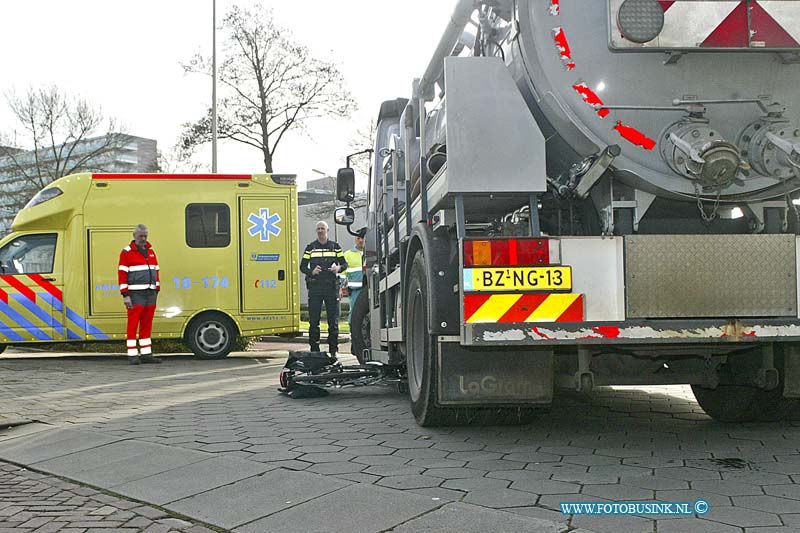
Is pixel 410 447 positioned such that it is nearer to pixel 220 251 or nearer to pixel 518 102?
pixel 518 102

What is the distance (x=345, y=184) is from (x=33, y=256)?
5.73 meters

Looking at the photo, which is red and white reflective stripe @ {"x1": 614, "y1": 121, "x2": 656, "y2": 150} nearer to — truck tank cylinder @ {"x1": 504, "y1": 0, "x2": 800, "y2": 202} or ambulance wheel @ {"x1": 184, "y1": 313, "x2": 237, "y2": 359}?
truck tank cylinder @ {"x1": 504, "y1": 0, "x2": 800, "y2": 202}

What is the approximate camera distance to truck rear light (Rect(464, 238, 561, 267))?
454 centimetres

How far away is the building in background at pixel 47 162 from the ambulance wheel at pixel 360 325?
82.1 ft

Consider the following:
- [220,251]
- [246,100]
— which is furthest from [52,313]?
[246,100]

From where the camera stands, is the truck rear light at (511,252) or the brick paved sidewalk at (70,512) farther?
the truck rear light at (511,252)

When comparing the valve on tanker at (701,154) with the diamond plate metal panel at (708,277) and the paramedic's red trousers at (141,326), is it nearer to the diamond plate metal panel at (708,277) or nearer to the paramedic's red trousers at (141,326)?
the diamond plate metal panel at (708,277)

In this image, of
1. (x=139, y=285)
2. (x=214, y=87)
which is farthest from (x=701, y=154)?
(x=214, y=87)

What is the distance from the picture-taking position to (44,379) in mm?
10023

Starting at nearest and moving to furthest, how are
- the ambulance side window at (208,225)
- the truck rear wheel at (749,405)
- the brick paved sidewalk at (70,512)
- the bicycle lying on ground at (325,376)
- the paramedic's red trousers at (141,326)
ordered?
the brick paved sidewalk at (70,512) < the truck rear wheel at (749,405) < the bicycle lying on ground at (325,376) < the paramedic's red trousers at (141,326) < the ambulance side window at (208,225)

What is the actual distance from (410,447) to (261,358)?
8.26m

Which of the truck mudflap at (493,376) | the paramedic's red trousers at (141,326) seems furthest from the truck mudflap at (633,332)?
the paramedic's red trousers at (141,326)

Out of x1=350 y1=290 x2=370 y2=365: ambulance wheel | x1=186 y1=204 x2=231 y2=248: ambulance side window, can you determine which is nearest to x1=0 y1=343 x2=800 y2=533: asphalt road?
x1=350 y1=290 x2=370 y2=365: ambulance wheel

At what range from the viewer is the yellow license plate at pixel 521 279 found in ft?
14.9
